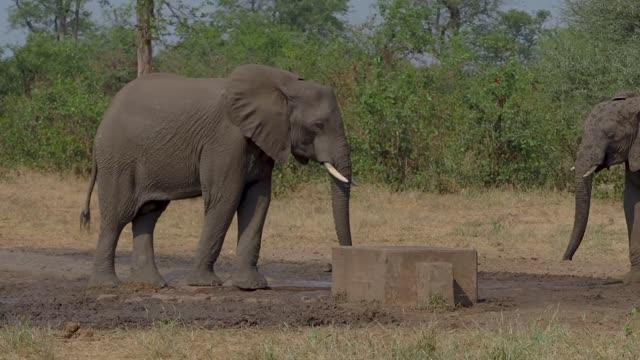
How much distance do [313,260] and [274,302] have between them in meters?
3.75

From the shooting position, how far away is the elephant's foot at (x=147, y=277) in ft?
34.8

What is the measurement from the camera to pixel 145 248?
35.3ft

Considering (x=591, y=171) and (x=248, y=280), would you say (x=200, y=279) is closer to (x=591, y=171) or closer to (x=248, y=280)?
(x=248, y=280)

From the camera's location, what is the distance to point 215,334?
7594 millimetres

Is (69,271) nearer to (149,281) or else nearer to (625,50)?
(149,281)

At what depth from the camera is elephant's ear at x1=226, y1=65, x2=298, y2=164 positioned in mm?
10383

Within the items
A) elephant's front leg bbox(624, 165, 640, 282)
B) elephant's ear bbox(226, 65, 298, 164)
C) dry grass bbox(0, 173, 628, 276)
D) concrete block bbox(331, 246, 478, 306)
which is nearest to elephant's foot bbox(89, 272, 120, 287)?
elephant's ear bbox(226, 65, 298, 164)

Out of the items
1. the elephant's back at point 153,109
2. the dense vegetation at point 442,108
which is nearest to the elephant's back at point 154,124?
the elephant's back at point 153,109

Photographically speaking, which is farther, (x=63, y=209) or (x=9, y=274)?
(x=63, y=209)

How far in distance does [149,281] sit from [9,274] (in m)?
1.76

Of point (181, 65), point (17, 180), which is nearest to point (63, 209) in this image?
point (17, 180)

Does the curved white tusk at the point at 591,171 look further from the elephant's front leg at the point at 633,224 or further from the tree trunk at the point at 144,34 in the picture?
the tree trunk at the point at 144,34

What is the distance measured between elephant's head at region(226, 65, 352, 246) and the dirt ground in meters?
0.90

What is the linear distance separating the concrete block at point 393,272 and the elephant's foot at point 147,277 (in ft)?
5.65
